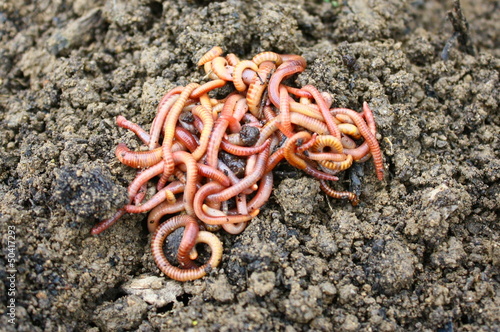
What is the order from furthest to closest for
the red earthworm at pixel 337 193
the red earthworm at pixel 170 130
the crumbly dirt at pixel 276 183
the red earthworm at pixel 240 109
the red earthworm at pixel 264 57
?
the red earthworm at pixel 264 57 → the red earthworm at pixel 240 109 → the red earthworm at pixel 337 193 → the red earthworm at pixel 170 130 → the crumbly dirt at pixel 276 183

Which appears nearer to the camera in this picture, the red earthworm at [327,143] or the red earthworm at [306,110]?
the red earthworm at [327,143]

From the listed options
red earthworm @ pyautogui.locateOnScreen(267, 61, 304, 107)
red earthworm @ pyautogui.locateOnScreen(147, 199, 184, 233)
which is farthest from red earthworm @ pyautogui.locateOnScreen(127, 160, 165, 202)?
red earthworm @ pyautogui.locateOnScreen(267, 61, 304, 107)

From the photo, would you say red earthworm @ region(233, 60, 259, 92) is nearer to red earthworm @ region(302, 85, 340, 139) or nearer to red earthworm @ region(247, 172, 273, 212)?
red earthworm @ region(302, 85, 340, 139)

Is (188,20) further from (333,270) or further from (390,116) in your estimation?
(333,270)

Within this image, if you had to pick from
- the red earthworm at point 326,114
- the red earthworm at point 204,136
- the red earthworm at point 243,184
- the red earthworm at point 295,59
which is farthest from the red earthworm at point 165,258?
the red earthworm at point 295,59

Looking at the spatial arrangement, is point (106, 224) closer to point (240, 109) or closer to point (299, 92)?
→ point (240, 109)

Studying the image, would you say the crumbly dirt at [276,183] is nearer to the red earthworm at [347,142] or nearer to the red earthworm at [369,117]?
the red earthworm at [369,117]

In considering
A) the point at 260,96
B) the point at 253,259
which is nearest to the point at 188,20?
the point at 260,96
